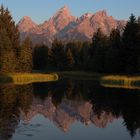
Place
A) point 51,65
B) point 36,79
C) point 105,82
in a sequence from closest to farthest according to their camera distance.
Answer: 1. point 105,82
2. point 36,79
3. point 51,65

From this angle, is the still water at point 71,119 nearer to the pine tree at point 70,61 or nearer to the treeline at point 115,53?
the treeline at point 115,53

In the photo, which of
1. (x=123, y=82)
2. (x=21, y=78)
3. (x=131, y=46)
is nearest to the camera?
(x=123, y=82)

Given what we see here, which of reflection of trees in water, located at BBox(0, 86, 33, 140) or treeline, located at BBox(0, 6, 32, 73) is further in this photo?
treeline, located at BBox(0, 6, 32, 73)

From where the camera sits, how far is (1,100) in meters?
47.4

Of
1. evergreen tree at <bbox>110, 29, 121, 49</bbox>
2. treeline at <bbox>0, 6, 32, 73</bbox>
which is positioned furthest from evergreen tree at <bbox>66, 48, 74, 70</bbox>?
treeline at <bbox>0, 6, 32, 73</bbox>

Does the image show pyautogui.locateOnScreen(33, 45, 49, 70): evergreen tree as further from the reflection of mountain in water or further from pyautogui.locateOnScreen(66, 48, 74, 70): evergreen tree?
the reflection of mountain in water

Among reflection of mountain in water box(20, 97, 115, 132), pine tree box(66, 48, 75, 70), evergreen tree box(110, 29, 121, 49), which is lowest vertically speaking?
reflection of mountain in water box(20, 97, 115, 132)

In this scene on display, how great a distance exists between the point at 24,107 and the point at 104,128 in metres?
13.1

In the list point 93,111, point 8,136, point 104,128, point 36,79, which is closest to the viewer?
point 8,136

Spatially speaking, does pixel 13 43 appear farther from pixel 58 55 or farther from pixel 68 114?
pixel 68 114

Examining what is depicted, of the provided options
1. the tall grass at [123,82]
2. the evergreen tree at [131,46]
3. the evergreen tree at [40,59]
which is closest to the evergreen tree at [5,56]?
the tall grass at [123,82]

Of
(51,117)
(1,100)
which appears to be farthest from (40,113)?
(1,100)

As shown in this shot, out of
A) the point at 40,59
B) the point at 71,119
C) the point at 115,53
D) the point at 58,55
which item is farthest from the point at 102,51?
Answer: the point at 71,119

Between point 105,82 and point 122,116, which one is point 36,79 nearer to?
point 105,82
